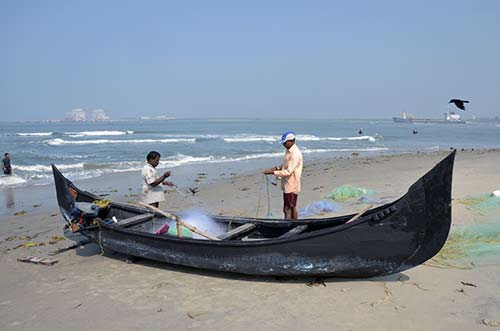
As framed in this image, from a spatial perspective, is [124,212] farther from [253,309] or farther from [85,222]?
[253,309]

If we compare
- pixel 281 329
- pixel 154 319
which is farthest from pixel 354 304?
pixel 154 319

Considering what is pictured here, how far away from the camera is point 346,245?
4547mm

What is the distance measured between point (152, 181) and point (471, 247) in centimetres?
466

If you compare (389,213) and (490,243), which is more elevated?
(389,213)

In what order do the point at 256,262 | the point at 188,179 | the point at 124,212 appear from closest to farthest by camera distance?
the point at 256,262
the point at 124,212
the point at 188,179

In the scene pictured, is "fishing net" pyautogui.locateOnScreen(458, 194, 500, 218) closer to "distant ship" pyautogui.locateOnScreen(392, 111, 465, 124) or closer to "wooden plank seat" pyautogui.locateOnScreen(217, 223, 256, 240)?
"wooden plank seat" pyautogui.locateOnScreen(217, 223, 256, 240)

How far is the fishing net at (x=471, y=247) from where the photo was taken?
5.08m

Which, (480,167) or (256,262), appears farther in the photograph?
(480,167)

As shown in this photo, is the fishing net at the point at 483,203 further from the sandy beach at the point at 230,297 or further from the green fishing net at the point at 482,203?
the sandy beach at the point at 230,297

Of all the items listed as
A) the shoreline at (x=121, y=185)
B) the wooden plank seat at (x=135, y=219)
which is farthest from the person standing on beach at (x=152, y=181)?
the shoreline at (x=121, y=185)

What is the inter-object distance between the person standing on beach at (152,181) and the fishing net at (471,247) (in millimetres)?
4139

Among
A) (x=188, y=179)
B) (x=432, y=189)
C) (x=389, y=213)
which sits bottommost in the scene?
(x=188, y=179)

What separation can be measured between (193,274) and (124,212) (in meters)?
2.58

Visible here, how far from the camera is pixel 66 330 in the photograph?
162 inches
